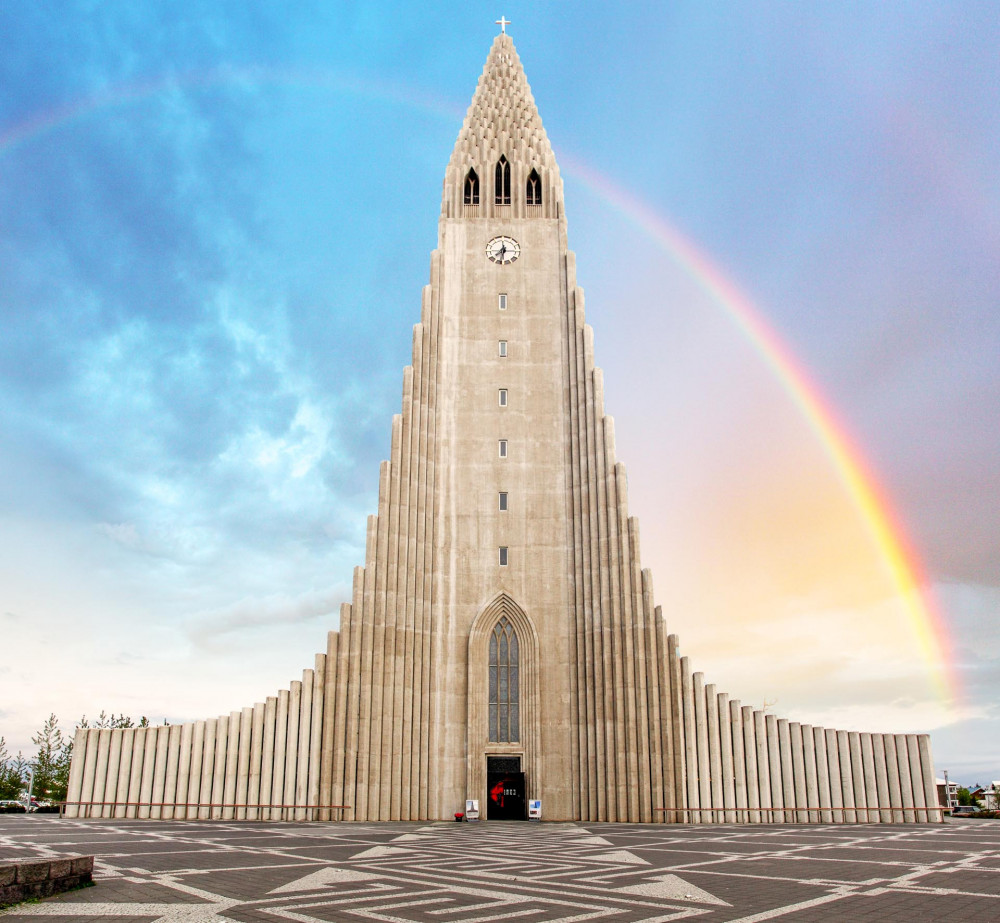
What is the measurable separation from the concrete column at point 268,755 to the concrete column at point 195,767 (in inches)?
119

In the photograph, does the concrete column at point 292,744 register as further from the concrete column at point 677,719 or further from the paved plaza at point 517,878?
Answer: the concrete column at point 677,719

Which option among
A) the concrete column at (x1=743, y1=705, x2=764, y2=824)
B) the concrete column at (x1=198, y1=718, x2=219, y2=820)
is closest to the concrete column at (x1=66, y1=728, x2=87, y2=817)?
the concrete column at (x1=198, y1=718, x2=219, y2=820)

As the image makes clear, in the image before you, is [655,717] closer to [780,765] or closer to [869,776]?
[780,765]

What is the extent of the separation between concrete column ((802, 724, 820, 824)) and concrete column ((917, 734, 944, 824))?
5.31m

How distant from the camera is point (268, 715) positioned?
3866 centimetres

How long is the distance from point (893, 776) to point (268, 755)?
2970 centimetres

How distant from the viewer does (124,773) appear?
128ft

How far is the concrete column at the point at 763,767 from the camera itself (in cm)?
3756

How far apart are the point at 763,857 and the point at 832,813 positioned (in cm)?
2251

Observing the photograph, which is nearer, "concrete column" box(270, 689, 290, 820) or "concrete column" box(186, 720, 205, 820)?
"concrete column" box(270, 689, 290, 820)

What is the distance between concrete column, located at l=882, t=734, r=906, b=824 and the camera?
125 feet

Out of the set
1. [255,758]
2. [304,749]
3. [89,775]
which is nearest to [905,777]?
[304,749]

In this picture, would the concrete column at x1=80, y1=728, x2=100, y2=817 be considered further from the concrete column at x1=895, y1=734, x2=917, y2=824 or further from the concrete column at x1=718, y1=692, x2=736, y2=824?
the concrete column at x1=895, y1=734, x2=917, y2=824

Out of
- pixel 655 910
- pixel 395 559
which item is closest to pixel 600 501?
pixel 395 559
